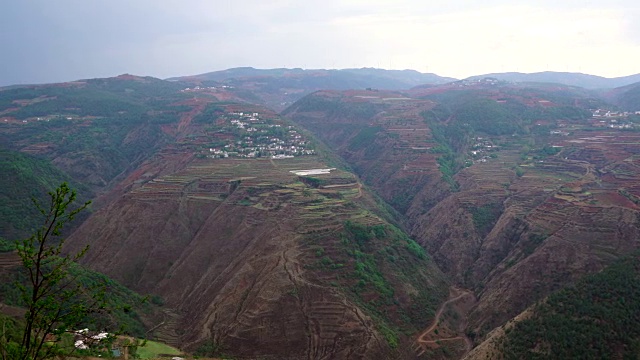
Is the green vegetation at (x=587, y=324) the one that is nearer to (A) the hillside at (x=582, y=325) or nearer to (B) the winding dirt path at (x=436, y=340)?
(A) the hillside at (x=582, y=325)

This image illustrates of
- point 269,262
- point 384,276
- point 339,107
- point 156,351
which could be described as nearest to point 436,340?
point 384,276

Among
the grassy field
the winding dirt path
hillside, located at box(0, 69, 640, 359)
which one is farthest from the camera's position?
hillside, located at box(0, 69, 640, 359)

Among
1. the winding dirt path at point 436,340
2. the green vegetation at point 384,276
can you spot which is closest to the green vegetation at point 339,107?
the green vegetation at point 384,276

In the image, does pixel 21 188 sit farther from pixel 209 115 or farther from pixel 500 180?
pixel 500 180

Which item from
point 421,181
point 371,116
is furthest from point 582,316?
point 371,116

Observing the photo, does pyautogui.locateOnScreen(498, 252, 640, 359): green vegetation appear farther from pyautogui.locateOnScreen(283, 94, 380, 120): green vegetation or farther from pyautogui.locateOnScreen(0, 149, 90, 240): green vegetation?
pyautogui.locateOnScreen(283, 94, 380, 120): green vegetation

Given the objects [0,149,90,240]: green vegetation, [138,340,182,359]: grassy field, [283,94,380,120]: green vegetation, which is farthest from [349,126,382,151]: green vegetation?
[138,340,182,359]: grassy field
